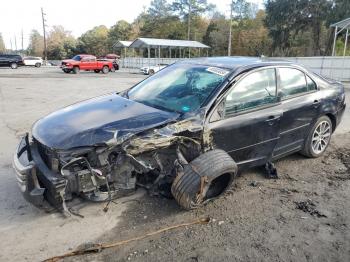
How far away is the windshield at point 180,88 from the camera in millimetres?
3943

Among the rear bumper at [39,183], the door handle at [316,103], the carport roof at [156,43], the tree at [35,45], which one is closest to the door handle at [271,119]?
the door handle at [316,103]

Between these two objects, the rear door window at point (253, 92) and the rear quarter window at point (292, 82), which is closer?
the rear door window at point (253, 92)

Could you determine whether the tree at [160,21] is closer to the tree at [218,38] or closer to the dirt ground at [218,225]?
the tree at [218,38]

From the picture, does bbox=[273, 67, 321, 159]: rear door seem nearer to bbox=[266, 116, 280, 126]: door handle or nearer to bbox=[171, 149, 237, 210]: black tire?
bbox=[266, 116, 280, 126]: door handle

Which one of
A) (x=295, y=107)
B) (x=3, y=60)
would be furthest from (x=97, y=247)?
(x=3, y=60)

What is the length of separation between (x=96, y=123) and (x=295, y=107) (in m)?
2.69

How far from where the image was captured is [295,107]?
4.58 metres

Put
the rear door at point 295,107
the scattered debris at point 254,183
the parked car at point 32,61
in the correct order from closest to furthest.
→ the scattered debris at point 254,183 < the rear door at point 295,107 < the parked car at point 32,61

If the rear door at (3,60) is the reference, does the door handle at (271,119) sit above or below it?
below

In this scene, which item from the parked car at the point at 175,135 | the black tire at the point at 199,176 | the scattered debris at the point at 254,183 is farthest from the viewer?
the scattered debris at the point at 254,183

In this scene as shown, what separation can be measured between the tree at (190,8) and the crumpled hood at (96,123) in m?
66.2

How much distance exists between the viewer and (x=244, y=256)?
9.70 feet

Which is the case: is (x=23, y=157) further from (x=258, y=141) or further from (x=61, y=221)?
(x=258, y=141)

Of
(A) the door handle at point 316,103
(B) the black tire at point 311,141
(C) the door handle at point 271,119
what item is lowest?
(B) the black tire at point 311,141
